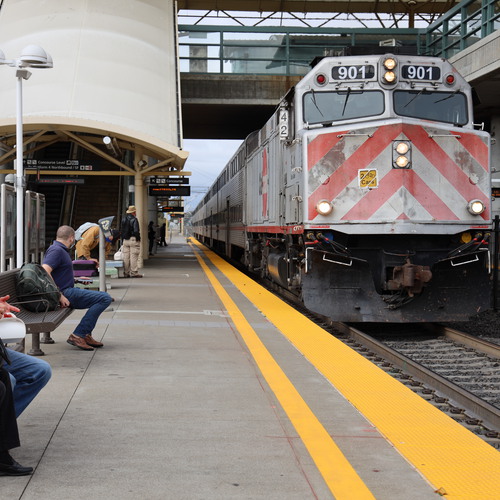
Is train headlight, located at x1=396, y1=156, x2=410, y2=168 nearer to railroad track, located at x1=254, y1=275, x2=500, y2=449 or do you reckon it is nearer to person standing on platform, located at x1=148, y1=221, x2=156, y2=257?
railroad track, located at x1=254, y1=275, x2=500, y2=449

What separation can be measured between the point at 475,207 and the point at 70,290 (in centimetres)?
545

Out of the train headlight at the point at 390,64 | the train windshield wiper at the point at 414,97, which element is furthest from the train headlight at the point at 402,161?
the train headlight at the point at 390,64

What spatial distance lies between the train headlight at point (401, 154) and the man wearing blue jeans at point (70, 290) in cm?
432

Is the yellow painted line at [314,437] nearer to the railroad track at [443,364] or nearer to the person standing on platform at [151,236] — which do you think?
the railroad track at [443,364]

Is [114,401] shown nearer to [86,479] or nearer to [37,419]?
[37,419]

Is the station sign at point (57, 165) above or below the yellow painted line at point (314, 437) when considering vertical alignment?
above

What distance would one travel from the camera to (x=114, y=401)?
18.4 feet

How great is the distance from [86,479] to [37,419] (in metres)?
1.31

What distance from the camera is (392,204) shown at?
989cm

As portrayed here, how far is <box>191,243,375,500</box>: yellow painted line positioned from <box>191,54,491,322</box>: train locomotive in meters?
2.34

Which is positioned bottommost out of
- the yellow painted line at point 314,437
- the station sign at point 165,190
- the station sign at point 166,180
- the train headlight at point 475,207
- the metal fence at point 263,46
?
the yellow painted line at point 314,437

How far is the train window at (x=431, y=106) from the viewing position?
414 inches

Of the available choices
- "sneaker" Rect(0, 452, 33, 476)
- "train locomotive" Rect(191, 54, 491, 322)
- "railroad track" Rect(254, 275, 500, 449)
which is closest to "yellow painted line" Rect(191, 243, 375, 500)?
"railroad track" Rect(254, 275, 500, 449)

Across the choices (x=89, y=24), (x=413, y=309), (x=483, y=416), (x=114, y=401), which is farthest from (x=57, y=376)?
(x=89, y=24)
